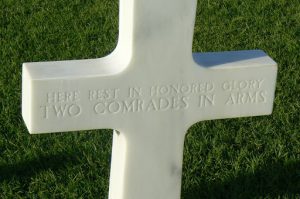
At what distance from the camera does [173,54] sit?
2.98 meters

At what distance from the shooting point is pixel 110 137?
4.32 meters

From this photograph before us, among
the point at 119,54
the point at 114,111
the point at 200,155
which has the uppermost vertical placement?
the point at 119,54

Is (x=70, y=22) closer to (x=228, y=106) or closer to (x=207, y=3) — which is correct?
(x=207, y=3)

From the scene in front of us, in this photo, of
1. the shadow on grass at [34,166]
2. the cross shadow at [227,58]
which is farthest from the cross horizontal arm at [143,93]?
the shadow on grass at [34,166]

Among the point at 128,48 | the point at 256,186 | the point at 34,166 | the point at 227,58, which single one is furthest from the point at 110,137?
the point at 128,48

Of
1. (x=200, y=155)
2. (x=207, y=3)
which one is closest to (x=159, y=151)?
(x=200, y=155)

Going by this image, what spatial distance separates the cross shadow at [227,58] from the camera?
3137mm

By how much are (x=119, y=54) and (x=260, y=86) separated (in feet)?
1.78

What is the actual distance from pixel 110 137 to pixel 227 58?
128 centimetres

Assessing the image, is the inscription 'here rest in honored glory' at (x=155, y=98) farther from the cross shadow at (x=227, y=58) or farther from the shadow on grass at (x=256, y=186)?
the shadow on grass at (x=256, y=186)

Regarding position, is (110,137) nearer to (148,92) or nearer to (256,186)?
(256,186)

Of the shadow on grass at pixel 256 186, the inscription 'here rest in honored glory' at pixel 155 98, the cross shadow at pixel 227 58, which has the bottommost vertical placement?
the shadow on grass at pixel 256 186

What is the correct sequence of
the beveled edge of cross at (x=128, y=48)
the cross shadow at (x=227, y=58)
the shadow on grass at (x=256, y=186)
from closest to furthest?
the beveled edge of cross at (x=128, y=48) → the cross shadow at (x=227, y=58) → the shadow on grass at (x=256, y=186)

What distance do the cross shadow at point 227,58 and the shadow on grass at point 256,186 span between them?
33.7 inches
